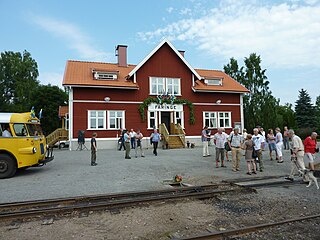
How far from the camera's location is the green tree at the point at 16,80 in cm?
4839

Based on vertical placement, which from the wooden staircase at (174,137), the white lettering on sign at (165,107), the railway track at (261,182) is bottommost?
the railway track at (261,182)

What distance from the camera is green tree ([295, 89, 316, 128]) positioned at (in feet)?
124

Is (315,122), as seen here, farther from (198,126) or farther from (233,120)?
(198,126)

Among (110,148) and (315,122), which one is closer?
(110,148)

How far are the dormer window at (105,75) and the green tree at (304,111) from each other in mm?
28832

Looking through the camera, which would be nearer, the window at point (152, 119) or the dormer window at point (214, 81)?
the window at point (152, 119)

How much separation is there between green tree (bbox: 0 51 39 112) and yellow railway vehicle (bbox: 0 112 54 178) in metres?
41.7

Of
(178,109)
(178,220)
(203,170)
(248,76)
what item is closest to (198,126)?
(178,109)

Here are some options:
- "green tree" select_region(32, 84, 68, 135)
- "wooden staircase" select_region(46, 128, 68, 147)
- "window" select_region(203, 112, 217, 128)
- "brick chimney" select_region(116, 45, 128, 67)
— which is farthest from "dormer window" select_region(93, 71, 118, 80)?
"green tree" select_region(32, 84, 68, 135)

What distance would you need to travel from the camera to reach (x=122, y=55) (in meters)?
28.3

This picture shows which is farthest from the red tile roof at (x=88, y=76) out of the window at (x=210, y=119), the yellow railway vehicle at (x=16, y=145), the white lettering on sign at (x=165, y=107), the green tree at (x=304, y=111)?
the green tree at (x=304, y=111)

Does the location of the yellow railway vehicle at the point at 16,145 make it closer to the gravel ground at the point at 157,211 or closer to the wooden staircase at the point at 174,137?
the gravel ground at the point at 157,211

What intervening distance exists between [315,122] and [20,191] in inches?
1580

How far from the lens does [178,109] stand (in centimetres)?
2548
